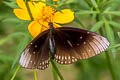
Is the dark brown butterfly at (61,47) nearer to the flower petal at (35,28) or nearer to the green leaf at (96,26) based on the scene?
the flower petal at (35,28)

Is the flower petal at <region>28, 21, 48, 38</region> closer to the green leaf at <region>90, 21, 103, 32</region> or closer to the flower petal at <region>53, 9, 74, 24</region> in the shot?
the flower petal at <region>53, 9, 74, 24</region>

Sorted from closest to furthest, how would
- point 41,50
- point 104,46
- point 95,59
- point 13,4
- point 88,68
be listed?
point 104,46 → point 41,50 → point 13,4 → point 88,68 → point 95,59

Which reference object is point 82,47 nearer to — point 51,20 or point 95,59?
point 51,20

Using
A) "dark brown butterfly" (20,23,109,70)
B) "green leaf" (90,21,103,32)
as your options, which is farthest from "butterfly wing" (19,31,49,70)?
"green leaf" (90,21,103,32)

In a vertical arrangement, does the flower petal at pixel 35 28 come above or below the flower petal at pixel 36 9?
below

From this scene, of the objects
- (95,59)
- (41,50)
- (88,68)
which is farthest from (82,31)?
(95,59)

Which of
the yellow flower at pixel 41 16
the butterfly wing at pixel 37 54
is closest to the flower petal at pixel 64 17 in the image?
the yellow flower at pixel 41 16

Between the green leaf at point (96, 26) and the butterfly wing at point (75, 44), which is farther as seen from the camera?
the green leaf at point (96, 26)
